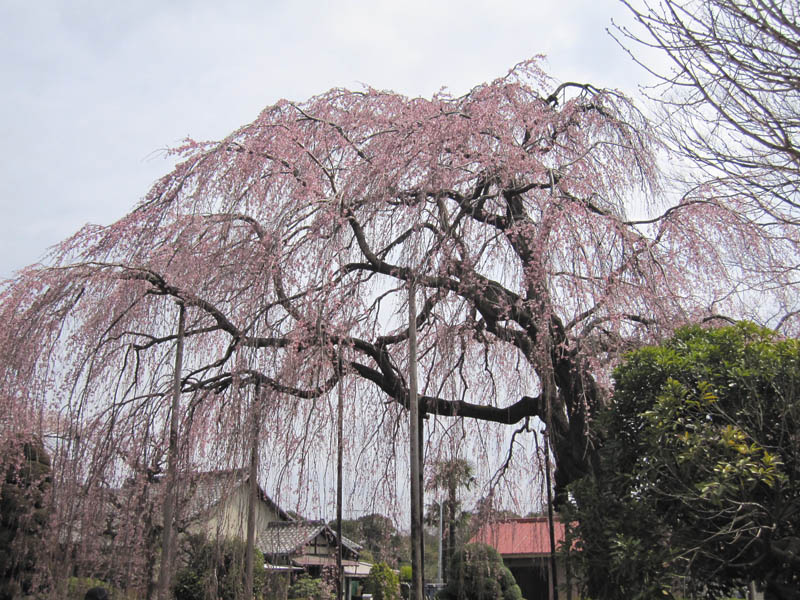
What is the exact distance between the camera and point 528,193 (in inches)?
272

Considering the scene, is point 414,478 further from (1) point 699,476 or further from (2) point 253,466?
(1) point 699,476

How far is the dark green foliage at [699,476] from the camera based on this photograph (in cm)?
404

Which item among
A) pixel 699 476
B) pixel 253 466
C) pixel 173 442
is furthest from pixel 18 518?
pixel 699 476

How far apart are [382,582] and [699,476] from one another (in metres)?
15.8

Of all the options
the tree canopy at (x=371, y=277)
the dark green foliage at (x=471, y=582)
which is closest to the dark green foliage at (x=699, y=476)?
the tree canopy at (x=371, y=277)

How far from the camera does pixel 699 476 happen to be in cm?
421

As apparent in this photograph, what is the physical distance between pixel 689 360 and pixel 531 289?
1883 millimetres

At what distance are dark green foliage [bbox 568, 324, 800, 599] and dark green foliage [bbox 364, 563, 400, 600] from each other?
14463 millimetres

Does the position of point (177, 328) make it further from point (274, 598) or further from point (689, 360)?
point (689, 360)

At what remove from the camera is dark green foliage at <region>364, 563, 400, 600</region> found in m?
18.0

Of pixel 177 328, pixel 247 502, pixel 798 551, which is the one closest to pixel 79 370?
pixel 177 328

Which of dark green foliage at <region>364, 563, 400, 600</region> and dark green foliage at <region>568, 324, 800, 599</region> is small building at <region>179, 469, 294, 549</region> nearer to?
dark green foliage at <region>568, 324, 800, 599</region>

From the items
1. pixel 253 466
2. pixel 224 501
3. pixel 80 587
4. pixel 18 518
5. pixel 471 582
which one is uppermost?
pixel 253 466

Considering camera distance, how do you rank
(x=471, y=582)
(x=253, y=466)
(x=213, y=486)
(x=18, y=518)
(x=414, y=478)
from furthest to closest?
(x=471, y=582)
(x=18, y=518)
(x=414, y=478)
(x=213, y=486)
(x=253, y=466)
